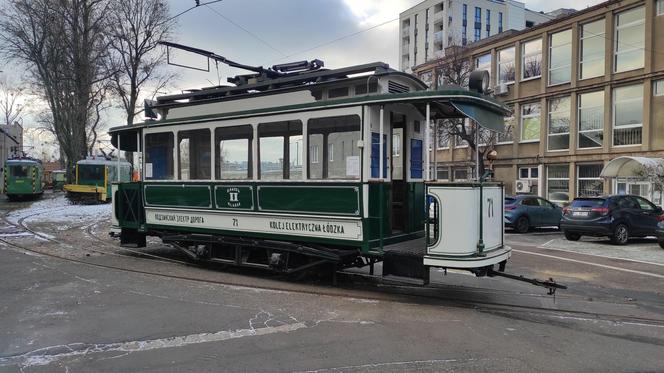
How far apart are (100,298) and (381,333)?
4179 mm

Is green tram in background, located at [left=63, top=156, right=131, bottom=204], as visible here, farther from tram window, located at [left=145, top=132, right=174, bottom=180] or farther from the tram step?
the tram step

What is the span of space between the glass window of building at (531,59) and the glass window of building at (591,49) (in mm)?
2732

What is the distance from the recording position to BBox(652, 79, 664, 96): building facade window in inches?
913

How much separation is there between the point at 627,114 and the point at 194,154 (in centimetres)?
2222

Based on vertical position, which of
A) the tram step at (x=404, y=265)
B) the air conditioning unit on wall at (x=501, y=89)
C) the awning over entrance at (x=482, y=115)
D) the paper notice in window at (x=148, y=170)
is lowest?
the tram step at (x=404, y=265)

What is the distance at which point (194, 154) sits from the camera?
33.5 feet

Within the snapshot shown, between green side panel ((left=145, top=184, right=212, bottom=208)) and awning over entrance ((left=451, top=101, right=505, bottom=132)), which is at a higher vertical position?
awning over entrance ((left=451, top=101, right=505, bottom=132))

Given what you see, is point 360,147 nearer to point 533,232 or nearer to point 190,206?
point 190,206

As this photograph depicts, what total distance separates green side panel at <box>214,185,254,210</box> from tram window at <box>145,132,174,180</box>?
5.24 feet

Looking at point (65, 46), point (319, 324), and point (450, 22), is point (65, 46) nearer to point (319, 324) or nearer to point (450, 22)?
point (319, 324)

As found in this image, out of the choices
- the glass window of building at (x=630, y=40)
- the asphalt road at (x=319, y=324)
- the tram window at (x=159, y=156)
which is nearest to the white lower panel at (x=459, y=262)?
the asphalt road at (x=319, y=324)

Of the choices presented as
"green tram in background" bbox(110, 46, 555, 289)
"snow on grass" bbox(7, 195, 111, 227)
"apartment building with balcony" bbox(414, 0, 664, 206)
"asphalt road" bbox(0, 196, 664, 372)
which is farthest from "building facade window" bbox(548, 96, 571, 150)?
"snow on grass" bbox(7, 195, 111, 227)

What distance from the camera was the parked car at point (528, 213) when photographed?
18688 millimetres

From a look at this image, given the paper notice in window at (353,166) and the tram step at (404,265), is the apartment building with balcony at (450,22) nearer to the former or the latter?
the paper notice in window at (353,166)
